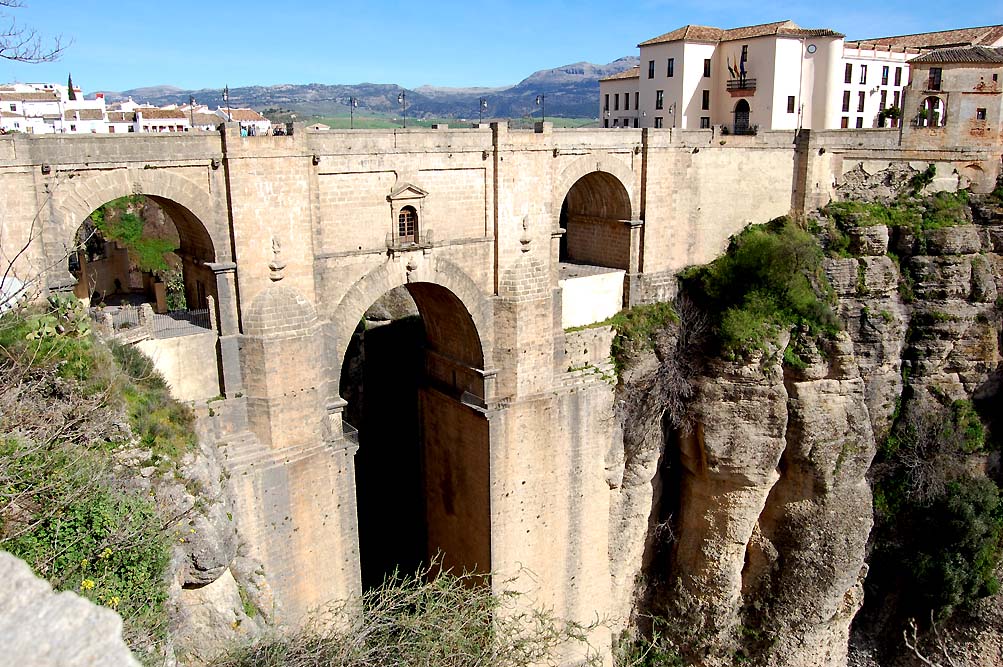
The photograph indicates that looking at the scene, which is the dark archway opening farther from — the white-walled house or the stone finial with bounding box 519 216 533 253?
the white-walled house

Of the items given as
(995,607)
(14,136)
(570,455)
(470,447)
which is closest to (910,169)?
(995,607)

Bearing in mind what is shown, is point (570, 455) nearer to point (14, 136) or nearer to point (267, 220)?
point (267, 220)

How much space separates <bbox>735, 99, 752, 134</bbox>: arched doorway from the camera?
97.7 feet

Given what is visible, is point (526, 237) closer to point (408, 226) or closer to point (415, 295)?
point (408, 226)

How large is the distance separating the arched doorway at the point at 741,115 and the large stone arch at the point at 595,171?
12903mm

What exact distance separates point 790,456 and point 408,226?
1136 cm

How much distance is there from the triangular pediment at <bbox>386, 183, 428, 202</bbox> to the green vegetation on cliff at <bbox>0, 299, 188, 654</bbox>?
554cm

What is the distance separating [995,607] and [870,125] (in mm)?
20277

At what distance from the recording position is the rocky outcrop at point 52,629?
290 cm

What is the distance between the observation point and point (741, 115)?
3000cm

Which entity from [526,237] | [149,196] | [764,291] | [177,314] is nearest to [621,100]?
[764,291]

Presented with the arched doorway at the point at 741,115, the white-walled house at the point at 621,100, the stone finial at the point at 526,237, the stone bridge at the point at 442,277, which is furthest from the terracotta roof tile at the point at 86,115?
the stone finial at the point at 526,237

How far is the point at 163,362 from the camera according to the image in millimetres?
12930

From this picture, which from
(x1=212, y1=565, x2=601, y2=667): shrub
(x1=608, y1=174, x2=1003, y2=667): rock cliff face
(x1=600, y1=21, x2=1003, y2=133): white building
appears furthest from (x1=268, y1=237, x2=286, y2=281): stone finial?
(x1=600, y1=21, x2=1003, y2=133): white building
